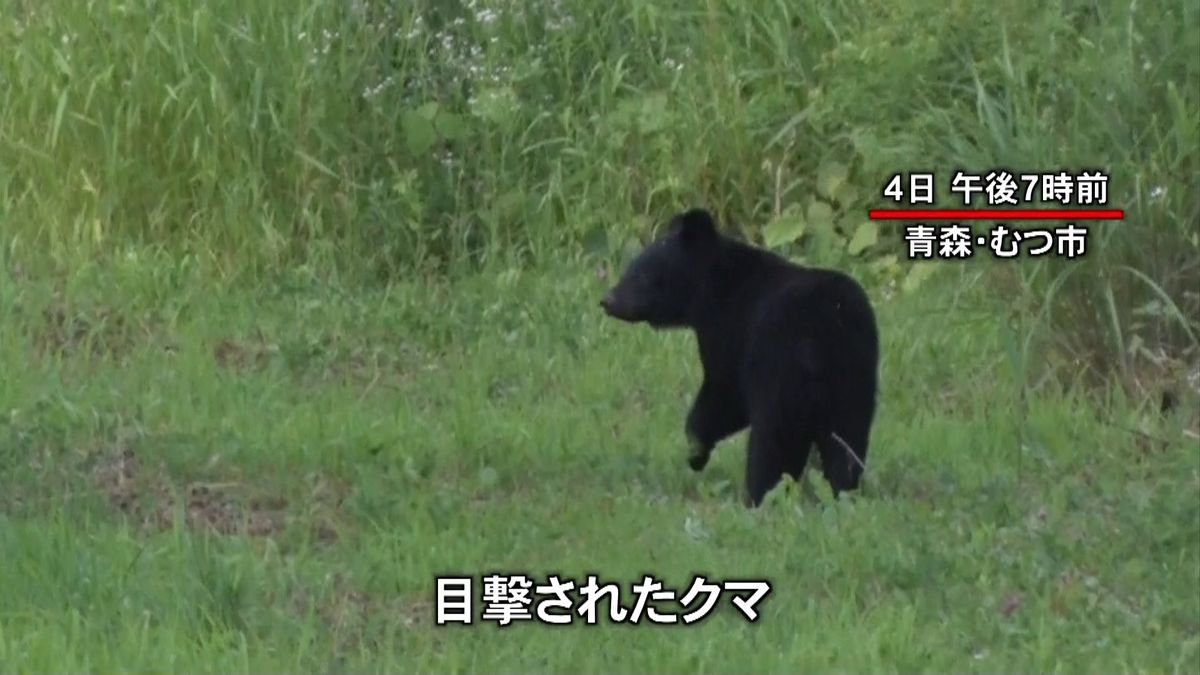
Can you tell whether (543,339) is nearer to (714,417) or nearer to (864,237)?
(864,237)

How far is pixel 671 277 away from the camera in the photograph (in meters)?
7.00

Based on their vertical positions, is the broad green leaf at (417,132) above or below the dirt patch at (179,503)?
above

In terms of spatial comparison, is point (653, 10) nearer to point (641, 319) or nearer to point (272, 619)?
point (641, 319)

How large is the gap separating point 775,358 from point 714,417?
1.46 feet

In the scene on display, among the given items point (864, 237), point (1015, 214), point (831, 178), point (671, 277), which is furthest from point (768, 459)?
point (831, 178)

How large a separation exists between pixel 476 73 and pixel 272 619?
5.43 m

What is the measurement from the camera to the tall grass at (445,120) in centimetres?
967

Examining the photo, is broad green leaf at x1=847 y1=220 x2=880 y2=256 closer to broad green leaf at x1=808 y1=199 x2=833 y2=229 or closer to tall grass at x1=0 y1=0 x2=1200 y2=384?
tall grass at x1=0 y1=0 x2=1200 y2=384

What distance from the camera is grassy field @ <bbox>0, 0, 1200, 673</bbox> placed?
5.31m

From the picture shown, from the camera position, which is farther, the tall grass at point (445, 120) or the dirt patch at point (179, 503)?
the tall grass at point (445, 120)

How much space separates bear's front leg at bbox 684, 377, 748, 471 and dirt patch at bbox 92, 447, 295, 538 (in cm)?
128

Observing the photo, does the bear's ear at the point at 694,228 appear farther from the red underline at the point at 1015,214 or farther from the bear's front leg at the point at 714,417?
the red underline at the point at 1015,214

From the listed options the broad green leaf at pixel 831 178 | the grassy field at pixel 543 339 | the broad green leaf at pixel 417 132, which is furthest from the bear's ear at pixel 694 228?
the broad green leaf at pixel 417 132

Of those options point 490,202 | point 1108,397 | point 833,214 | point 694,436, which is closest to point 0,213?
point 490,202
